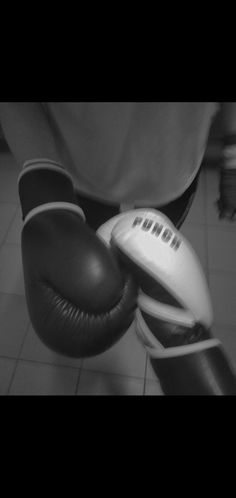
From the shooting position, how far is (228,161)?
2.06 ft

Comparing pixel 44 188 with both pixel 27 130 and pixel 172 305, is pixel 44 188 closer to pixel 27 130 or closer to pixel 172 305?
pixel 27 130

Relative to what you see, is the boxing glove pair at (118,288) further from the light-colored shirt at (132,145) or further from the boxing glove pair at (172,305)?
the light-colored shirt at (132,145)

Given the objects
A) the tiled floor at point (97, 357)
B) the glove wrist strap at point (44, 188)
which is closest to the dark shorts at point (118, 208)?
the glove wrist strap at point (44, 188)

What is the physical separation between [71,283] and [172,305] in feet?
0.60

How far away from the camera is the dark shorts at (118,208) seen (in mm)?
746

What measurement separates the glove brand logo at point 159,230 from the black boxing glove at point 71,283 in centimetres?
7

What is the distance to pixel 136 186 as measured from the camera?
2.24 feet
